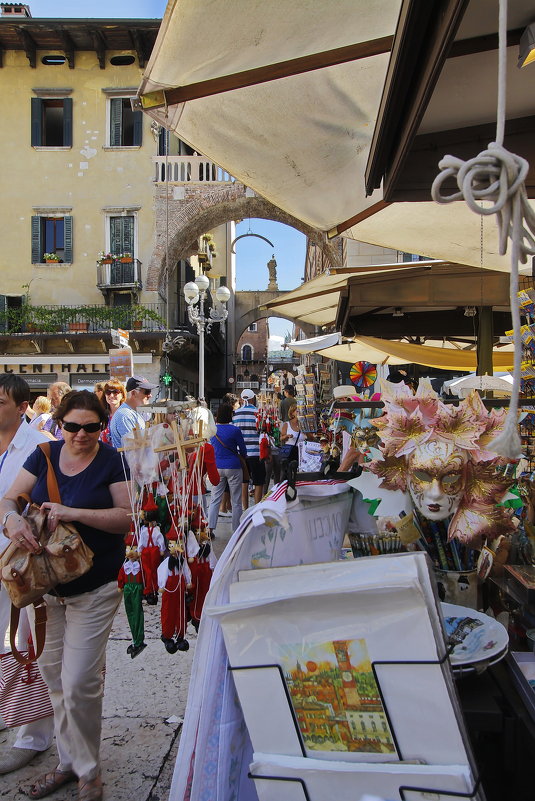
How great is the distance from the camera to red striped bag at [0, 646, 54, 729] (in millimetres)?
3027

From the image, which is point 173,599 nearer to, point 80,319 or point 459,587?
point 459,587

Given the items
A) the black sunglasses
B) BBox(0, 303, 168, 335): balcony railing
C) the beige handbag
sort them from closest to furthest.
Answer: the beige handbag < the black sunglasses < BBox(0, 303, 168, 335): balcony railing

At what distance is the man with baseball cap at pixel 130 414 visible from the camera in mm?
4945

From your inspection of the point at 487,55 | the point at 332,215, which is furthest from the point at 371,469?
the point at 332,215

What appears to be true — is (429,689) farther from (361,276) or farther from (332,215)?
(361,276)

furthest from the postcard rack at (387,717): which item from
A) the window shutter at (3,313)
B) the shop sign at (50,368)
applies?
the window shutter at (3,313)

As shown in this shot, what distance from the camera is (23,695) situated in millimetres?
3080

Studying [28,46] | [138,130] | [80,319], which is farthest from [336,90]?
[28,46]

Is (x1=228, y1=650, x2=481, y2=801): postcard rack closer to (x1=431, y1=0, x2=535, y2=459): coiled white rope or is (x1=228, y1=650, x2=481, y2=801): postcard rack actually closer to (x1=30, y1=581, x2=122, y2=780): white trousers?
(x1=431, y1=0, x2=535, y2=459): coiled white rope

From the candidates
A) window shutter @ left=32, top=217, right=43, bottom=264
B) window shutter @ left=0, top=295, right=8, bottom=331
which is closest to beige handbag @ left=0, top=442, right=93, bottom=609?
window shutter @ left=0, top=295, right=8, bottom=331

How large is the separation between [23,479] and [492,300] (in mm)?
3603

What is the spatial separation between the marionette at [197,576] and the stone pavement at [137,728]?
0.69 metres

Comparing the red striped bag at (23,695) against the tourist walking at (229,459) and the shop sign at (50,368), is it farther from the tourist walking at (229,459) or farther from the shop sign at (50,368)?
the shop sign at (50,368)

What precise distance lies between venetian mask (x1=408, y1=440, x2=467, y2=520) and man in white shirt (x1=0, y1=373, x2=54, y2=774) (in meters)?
2.07
